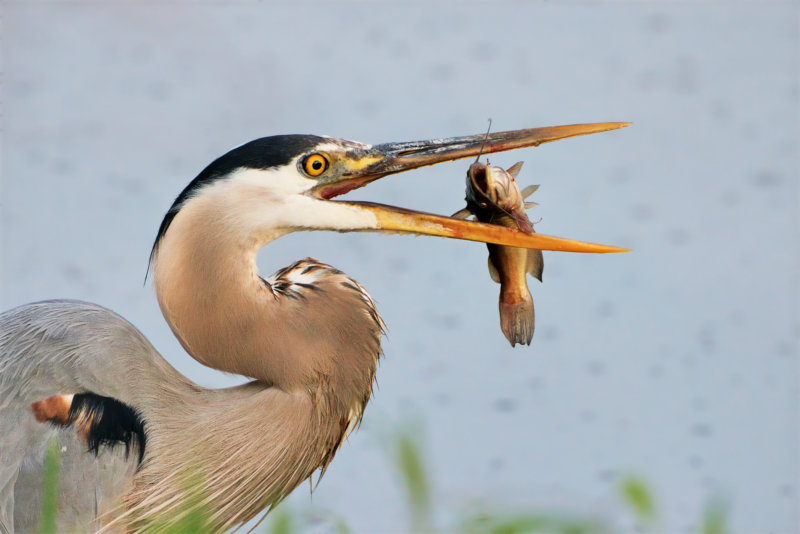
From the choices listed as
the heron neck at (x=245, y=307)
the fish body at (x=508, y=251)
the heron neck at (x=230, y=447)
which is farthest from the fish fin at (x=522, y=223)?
the heron neck at (x=230, y=447)

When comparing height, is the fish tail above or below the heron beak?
below

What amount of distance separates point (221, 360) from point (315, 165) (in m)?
0.44

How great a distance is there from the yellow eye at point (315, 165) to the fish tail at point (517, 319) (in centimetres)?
46

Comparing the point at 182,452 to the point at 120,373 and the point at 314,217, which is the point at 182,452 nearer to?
the point at 120,373

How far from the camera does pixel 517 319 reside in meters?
1.65

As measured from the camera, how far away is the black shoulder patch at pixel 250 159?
1586 mm

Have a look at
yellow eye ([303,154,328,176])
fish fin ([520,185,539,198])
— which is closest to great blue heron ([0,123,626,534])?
yellow eye ([303,154,328,176])

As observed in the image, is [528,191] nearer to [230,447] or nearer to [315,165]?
[315,165]

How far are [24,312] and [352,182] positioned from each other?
77 centimetres

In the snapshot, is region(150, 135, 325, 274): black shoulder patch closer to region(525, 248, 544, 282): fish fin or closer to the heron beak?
the heron beak

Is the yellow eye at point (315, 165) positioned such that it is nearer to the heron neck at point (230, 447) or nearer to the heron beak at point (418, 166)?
the heron beak at point (418, 166)

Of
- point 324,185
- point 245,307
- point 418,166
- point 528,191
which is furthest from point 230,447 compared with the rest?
point 528,191

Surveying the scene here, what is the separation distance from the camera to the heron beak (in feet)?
5.49

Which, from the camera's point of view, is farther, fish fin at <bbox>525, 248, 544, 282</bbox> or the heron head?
fish fin at <bbox>525, 248, 544, 282</bbox>
